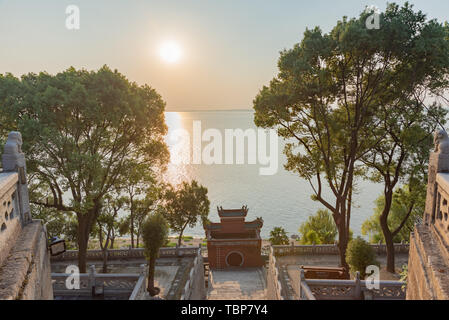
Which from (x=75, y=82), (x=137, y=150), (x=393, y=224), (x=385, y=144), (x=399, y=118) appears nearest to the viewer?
(x=75, y=82)

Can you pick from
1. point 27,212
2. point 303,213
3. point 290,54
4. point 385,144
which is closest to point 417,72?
point 385,144

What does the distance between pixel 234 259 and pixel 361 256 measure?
41.4 ft

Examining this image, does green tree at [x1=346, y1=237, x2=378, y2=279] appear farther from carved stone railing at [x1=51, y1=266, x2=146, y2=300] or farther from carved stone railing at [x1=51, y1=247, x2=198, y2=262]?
carved stone railing at [x1=51, y1=247, x2=198, y2=262]

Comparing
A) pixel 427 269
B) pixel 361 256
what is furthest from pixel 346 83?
pixel 427 269

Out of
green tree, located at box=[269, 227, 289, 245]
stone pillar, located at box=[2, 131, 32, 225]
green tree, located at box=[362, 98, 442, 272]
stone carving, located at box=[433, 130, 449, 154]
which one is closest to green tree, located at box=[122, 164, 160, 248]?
green tree, located at box=[269, 227, 289, 245]

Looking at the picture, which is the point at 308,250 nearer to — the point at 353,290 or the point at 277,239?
the point at 277,239

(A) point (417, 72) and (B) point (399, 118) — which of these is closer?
(A) point (417, 72)

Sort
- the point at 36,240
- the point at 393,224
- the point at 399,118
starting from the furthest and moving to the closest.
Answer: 1. the point at 393,224
2. the point at 399,118
3. the point at 36,240

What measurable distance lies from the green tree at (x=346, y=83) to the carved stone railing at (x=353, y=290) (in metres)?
4.67

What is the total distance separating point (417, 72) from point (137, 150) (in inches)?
570

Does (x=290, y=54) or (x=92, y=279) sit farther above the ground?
(x=290, y=54)

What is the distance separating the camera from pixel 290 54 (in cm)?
1440

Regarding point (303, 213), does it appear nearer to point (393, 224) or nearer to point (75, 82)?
point (393, 224)

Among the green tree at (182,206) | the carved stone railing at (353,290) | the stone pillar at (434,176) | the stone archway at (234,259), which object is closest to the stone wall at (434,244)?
the stone pillar at (434,176)
